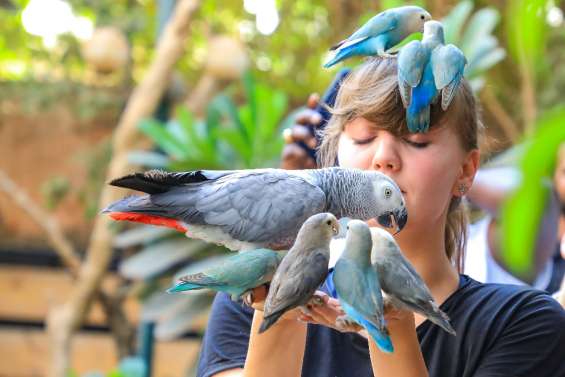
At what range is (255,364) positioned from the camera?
1.15 meters

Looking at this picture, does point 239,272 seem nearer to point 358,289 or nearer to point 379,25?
point 358,289

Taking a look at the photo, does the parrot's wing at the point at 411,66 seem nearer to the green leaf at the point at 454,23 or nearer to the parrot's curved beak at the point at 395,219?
the parrot's curved beak at the point at 395,219

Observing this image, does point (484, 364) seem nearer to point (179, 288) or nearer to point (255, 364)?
point (255, 364)

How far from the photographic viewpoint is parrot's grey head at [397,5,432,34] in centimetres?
122

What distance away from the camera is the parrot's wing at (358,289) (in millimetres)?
909

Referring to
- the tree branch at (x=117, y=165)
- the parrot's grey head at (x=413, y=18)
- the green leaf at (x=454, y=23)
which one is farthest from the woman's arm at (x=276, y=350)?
the tree branch at (x=117, y=165)

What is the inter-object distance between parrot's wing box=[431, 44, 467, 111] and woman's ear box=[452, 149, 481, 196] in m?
0.23

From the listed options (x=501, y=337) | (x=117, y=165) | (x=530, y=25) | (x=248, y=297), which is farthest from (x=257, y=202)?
(x=117, y=165)

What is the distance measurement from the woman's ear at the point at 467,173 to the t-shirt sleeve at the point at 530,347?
8.0 inches

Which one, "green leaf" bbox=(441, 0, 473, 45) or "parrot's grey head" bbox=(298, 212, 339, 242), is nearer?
"parrot's grey head" bbox=(298, 212, 339, 242)

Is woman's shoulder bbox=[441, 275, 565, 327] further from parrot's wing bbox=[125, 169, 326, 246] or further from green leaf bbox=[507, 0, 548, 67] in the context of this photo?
green leaf bbox=[507, 0, 548, 67]

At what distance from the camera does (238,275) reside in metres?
0.96

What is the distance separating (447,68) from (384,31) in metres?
0.16

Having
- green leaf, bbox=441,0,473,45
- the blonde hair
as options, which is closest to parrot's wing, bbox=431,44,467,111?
the blonde hair
